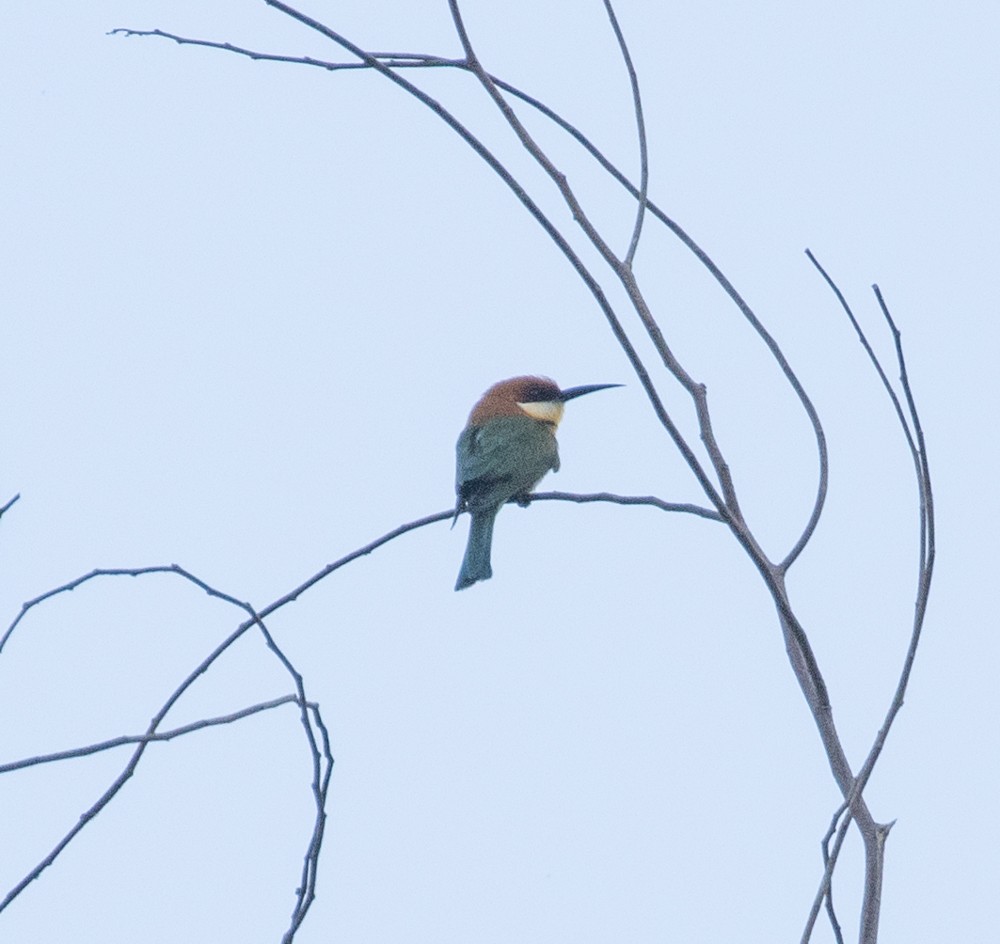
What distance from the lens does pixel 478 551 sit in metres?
4.00

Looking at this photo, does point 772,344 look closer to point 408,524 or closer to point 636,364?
point 636,364

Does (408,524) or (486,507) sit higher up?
(486,507)

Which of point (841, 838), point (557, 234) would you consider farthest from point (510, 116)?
point (841, 838)

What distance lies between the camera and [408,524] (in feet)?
6.99

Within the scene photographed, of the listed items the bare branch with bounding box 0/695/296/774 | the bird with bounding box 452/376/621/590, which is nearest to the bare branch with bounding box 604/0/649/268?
the bare branch with bounding box 0/695/296/774

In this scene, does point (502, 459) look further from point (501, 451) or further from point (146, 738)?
point (146, 738)

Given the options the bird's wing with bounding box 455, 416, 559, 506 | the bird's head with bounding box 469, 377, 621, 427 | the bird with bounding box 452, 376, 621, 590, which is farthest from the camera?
the bird's head with bounding box 469, 377, 621, 427

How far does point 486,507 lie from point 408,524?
2024 mm

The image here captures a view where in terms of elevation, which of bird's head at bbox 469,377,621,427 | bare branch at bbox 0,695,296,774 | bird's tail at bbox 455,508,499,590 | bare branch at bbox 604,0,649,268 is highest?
bird's head at bbox 469,377,621,427

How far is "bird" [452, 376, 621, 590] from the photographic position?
4.06 metres

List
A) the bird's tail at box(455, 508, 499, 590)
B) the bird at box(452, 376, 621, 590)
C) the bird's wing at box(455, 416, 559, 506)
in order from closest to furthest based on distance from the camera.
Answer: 1. the bird's tail at box(455, 508, 499, 590)
2. the bird at box(452, 376, 621, 590)
3. the bird's wing at box(455, 416, 559, 506)

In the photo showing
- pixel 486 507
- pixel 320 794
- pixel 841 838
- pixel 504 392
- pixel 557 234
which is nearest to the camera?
pixel 841 838

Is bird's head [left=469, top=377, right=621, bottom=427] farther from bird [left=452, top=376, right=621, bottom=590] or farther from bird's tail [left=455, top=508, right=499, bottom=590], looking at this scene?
bird's tail [left=455, top=508, right=499, bottom=590]

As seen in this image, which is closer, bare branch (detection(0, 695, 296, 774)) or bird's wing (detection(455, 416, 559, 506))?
bare branch (detection(0, 695, 296, 774))
